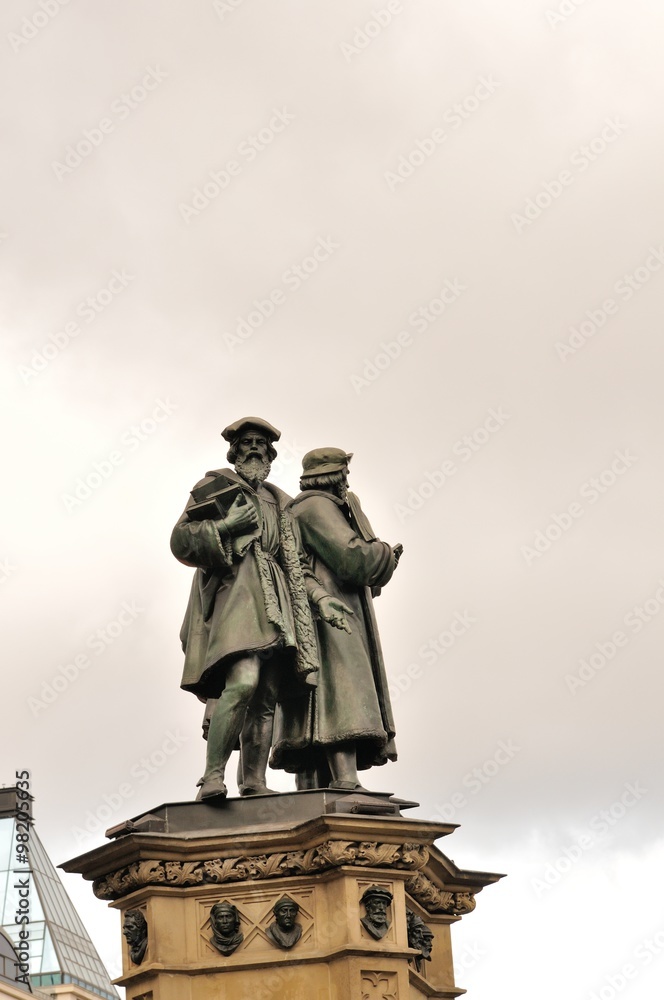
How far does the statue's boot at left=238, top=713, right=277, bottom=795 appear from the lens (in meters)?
14.9

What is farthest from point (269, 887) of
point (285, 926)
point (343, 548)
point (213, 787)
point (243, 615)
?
point (343, 548)

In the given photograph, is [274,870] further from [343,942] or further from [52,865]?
[52,865]

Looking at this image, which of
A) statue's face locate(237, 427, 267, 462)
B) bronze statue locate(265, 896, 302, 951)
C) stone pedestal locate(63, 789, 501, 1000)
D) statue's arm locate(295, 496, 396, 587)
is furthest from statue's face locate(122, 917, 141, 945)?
statue's face locate(237, 427, 267, 462)

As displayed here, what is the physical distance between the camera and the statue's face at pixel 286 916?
13.6 meters

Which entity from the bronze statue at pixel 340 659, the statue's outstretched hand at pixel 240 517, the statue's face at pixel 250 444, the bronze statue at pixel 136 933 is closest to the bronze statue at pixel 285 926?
the bronze statue at pixel 136 933

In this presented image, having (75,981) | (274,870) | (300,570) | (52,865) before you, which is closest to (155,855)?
(274,870)

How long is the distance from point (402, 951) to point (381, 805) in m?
1.07

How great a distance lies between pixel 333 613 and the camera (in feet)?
50.1

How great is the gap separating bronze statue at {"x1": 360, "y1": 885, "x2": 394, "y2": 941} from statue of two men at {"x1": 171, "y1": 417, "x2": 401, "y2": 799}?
1.30 metres

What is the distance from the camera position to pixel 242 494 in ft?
50.0

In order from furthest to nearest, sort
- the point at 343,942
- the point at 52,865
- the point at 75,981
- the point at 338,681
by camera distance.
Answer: the point at 52,865
the point at 75,981
the point at 338,681
the point at 343,942

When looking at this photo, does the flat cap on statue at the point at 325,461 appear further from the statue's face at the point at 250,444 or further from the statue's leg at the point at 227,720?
the statue's leg at the point at 227,720

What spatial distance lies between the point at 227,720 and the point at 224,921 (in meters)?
1.60

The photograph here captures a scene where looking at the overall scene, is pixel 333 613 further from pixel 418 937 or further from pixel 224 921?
pixel 224 921
